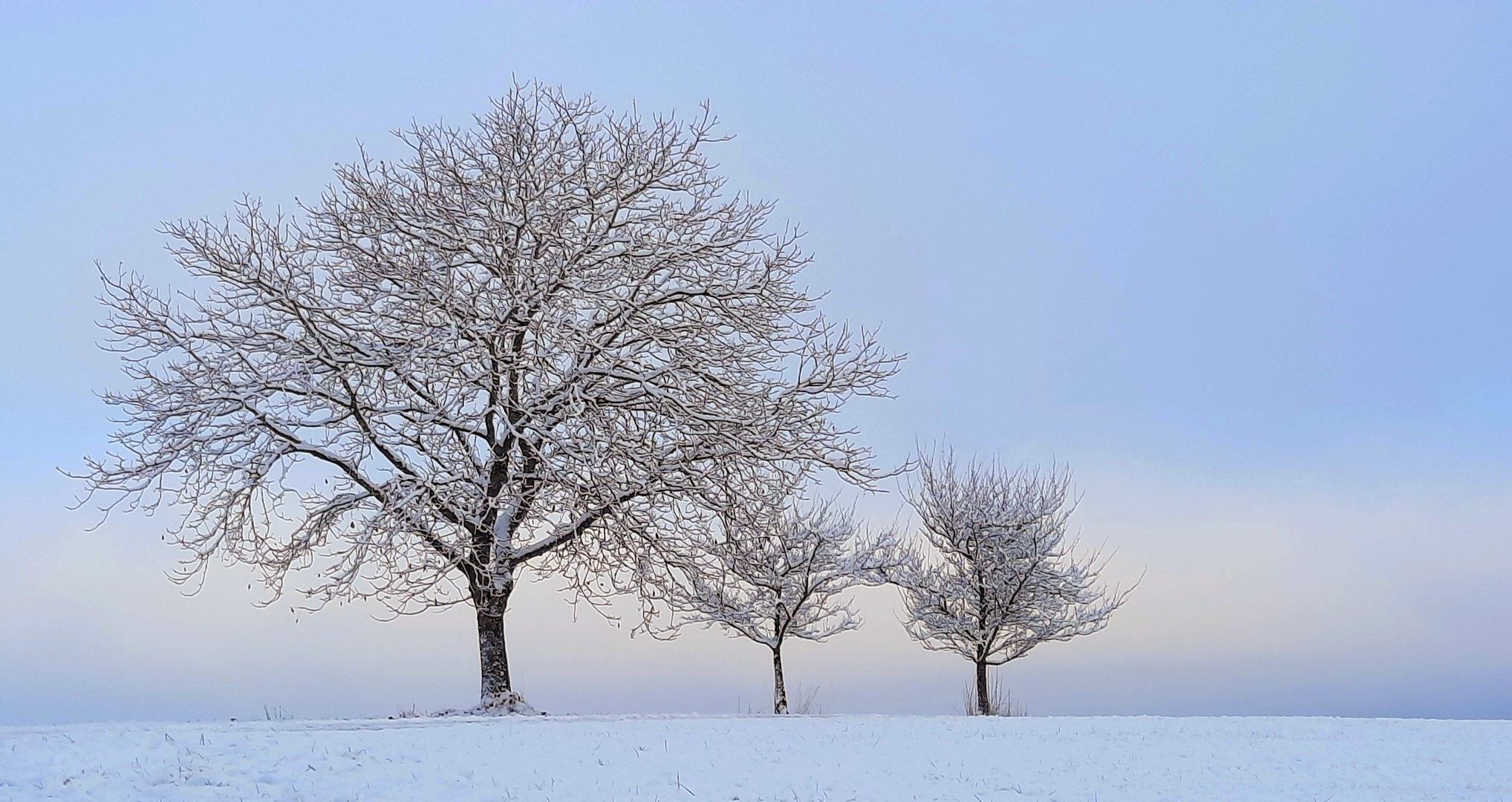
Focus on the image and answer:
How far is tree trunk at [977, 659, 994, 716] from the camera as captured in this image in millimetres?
26688

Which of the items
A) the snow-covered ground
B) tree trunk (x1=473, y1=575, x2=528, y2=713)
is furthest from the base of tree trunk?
the snow-covered ground

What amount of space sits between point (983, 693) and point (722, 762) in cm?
1626

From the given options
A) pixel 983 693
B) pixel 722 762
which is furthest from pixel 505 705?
pixel 983 693

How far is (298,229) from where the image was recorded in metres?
19.5

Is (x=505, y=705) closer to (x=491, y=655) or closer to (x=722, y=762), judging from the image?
(x=491, y=655)

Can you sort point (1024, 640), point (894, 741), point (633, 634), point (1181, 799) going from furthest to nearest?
1. point (1024, 640)
2. point (633, 634)
3. point (894, 741)
4. point (1181, 799)

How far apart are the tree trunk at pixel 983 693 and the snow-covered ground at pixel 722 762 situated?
9.33m

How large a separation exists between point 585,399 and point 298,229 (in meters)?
6.45

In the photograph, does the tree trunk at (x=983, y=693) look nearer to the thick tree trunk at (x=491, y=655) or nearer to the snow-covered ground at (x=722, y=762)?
the snow-covered ground at (x=722, y=762)

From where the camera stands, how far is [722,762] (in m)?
12.2

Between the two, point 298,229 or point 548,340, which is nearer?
point 548,340

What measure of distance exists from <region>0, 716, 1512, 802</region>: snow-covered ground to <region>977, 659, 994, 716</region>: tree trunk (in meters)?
9.33

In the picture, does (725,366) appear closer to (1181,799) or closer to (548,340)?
(548,340)

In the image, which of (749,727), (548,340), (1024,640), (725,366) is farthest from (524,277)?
(1024,640)
